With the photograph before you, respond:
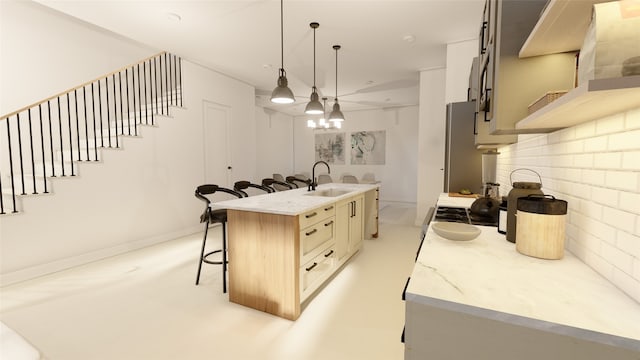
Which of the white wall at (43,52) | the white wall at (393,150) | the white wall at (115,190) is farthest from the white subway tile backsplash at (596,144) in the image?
the white wall at (393,150)

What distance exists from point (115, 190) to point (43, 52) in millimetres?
2171

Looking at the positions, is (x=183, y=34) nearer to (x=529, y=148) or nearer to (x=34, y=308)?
(x=34, y=308)

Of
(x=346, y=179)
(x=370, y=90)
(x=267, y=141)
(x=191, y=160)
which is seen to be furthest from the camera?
(x=267, y=141)

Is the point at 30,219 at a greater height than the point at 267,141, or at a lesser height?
lesser

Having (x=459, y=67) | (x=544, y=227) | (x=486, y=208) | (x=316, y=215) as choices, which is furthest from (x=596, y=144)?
(x=459, y=67)

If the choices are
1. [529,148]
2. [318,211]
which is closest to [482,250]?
[529,148]

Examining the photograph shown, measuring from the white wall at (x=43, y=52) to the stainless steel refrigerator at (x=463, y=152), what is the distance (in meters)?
5.54

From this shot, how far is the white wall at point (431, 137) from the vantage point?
16.1ft

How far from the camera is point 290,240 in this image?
83.5 inches

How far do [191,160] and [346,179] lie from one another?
4.17 m

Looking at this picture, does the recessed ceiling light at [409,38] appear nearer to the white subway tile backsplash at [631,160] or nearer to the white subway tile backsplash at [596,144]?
the white subway tile backsplash at [596,144]

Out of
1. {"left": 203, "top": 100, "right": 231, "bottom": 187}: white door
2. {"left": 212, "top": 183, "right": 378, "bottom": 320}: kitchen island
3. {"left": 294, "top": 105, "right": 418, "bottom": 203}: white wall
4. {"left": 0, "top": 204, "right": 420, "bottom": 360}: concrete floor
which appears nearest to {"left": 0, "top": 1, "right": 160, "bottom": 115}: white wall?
{"left": 203, "top": 100, "right": 231, "bottom": 187}: white door

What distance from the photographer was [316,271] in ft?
8.40

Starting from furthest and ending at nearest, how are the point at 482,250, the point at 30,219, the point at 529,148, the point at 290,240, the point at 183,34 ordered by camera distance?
the point at 183,34 → the point at 30,219 → the point at 290,240 → the point at 529,148 → the point at 482,250
